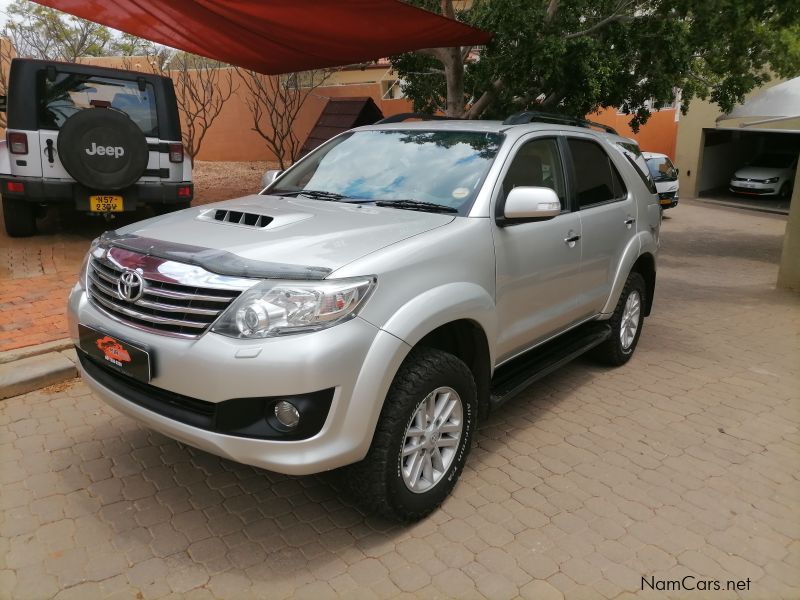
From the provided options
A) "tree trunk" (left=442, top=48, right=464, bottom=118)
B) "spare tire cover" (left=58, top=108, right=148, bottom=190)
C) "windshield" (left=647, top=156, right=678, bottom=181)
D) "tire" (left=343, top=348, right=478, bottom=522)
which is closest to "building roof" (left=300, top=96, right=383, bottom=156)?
"tree trunk" (left=442, top=48, right=464, bottom=118)

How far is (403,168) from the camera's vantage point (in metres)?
3.76

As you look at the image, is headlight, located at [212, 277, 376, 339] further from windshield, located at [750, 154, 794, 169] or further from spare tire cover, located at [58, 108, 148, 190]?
windshield, located at [750, 154, 794, 169]

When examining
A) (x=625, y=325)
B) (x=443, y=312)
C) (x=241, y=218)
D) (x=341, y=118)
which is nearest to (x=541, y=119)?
(x=625, y=325)

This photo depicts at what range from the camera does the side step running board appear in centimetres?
360

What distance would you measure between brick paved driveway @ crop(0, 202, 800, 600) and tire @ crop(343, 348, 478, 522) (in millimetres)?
178

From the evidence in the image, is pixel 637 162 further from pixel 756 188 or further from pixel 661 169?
pixel 756 188

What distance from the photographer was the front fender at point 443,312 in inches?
107

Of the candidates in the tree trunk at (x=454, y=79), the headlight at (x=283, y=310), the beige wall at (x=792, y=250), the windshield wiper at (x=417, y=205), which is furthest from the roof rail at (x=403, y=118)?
the beige wall at (x=792, y=250)

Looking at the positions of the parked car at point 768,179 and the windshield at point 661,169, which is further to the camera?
the parked car at point 768,179

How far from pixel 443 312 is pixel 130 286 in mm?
1374

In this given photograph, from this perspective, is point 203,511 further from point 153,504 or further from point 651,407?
point 651,407

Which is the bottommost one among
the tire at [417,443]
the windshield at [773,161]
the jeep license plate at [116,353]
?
the tire at [417,443]

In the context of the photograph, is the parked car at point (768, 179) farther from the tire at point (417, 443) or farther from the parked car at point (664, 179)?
the tire at point (417, 443)

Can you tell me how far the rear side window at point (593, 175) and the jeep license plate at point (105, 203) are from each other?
5.20 metres
